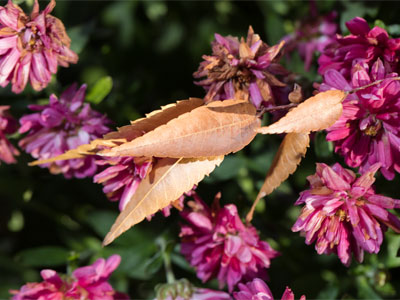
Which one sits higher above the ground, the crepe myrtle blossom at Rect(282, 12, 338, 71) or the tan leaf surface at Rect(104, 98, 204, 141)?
the tan leaf surface at Rect(104, 98, 204, 141)

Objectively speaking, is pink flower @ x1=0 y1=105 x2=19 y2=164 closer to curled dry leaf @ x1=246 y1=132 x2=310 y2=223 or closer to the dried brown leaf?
the dried brown leaf

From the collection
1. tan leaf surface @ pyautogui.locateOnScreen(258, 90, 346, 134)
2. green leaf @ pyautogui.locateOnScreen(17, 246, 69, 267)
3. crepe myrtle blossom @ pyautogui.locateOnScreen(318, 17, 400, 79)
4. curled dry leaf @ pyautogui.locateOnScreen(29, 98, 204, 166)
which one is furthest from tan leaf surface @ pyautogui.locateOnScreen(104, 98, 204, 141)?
green leaf @ pyautogui.locateOnScreen(17, 246, 69, 267)

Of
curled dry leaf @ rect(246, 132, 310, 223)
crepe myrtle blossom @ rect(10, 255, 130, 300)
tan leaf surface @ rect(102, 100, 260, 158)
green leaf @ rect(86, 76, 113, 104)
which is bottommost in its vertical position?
crepe myrtle blossom @ rect(10, 255, 130, 300)

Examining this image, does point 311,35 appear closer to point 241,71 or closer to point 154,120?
point 241,71

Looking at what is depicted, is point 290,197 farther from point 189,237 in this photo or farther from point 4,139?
point 4,139

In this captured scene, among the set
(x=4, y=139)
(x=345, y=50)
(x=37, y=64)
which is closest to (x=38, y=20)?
(x=37, y=64)

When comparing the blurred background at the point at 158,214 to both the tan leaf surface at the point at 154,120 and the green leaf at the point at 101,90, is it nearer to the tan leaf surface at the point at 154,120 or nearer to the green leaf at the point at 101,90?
the green leaf at the point at 101,90
